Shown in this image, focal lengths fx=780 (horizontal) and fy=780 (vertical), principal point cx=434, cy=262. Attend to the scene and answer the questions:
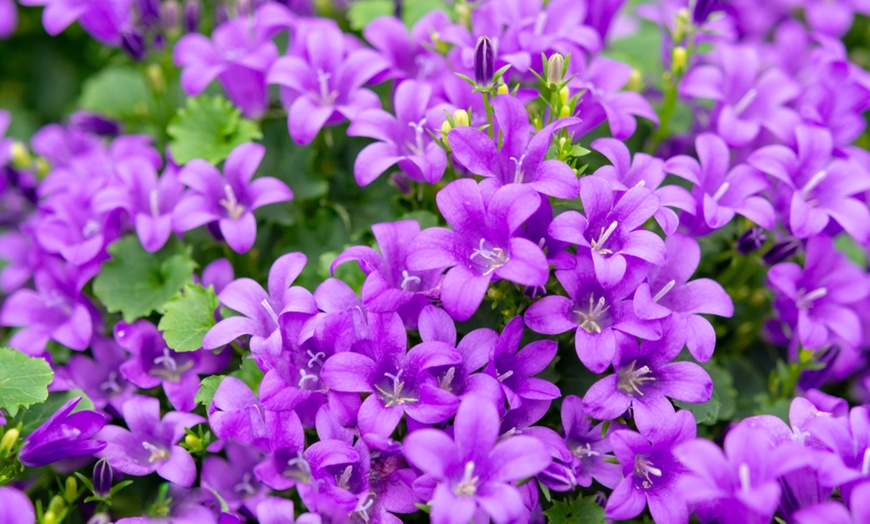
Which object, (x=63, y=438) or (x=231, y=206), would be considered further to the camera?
(x=231, y=206)

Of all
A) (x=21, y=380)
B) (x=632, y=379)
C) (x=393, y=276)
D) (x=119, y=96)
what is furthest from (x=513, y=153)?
(x=119, y=96)

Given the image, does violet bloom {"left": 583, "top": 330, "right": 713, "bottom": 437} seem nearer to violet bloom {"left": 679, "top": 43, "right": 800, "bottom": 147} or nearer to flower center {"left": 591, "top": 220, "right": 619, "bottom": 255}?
flower center {"left": 591, "top": 220, "right": 619, "bottom": 255}

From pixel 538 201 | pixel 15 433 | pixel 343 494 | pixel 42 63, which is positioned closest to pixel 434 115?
pixel 538 201

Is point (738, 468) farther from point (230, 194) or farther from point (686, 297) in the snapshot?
point (230, 194)

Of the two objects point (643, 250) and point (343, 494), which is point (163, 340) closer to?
point (343, 494)

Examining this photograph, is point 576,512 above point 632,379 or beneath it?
beneath

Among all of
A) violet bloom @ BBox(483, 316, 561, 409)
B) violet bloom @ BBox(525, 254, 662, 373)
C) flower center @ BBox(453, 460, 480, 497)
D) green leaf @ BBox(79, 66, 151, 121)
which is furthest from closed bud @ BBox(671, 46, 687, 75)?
green leaf @ BBox(79, 66, 151, 121)
